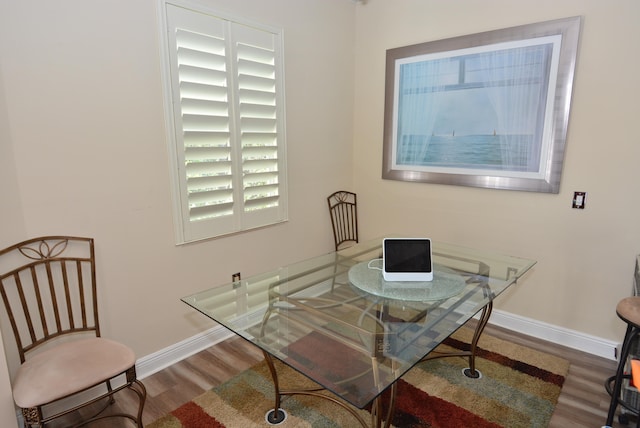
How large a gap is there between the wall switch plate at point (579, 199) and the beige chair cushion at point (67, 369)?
113 inches

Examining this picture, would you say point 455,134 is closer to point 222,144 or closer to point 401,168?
point 401,168

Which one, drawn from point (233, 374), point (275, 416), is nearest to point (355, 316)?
point (275, 416)

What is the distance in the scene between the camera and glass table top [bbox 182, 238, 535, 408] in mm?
1335

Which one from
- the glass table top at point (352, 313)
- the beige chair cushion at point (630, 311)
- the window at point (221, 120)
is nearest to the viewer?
the glass table top at point (352, 313)

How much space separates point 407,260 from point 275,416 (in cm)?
110

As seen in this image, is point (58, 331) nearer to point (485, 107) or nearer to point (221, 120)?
point (221, 120)

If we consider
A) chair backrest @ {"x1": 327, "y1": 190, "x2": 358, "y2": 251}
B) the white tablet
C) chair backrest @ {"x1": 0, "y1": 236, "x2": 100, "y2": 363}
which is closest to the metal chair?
chair backrest @ {"x1": 0, "y1": 236, "x2": 100, "y2": 363}

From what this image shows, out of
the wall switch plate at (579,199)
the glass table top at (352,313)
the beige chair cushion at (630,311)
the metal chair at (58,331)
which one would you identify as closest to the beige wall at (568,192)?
the wall switch plate at (579,199)

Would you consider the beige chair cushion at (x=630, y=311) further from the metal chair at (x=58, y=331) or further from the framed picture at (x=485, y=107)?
the metal chair at (x=58, y=331)

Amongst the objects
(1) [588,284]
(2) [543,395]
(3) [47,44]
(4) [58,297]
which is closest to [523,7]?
(1) [588,284]

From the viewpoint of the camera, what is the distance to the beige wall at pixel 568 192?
7.48 ft

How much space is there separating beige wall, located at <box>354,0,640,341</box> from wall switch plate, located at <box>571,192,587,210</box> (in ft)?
0.10

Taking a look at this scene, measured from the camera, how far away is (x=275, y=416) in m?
1.95

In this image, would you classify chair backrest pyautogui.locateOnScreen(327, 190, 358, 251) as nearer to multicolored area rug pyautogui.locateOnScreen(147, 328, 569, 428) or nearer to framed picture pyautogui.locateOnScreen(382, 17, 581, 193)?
framed picture pyautogui.locateOnScreen(382, 17, 581, 193)
